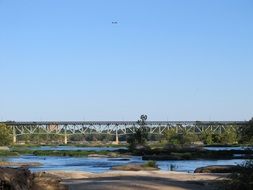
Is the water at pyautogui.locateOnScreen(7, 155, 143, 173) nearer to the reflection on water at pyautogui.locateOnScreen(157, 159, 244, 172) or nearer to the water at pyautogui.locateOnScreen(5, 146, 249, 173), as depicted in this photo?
the water at pyautogui.locateOnScreen(5, 146, 249, 173)

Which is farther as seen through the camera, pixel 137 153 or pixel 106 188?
pixel 137 153

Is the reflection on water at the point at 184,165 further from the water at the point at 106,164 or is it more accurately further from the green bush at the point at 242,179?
the green bush at the point at 242,179

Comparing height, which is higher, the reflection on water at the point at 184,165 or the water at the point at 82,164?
the water at the point at 82,164

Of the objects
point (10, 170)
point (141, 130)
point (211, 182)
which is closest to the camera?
point (10, 170)

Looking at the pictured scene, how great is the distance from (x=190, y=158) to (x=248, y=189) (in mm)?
65456

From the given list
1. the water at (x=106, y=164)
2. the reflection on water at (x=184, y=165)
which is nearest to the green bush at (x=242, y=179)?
the water at (x=106, y=164)

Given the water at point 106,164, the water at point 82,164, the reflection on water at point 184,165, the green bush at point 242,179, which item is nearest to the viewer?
the green bush at point 242,179

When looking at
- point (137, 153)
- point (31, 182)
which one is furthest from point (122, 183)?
point (137, 153)

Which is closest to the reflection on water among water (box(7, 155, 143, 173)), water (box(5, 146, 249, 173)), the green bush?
water (box(5, 146, 249, 173))

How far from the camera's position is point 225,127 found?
7608 inches

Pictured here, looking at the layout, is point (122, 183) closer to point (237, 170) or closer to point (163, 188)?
point (163, 188)

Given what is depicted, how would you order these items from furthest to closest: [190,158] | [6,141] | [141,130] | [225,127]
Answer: [225,127]
[6,141]
[141,130]
[190,158]

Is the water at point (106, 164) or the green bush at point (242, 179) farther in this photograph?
the water at point (106, 164)

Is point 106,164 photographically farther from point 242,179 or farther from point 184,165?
point 242,179
